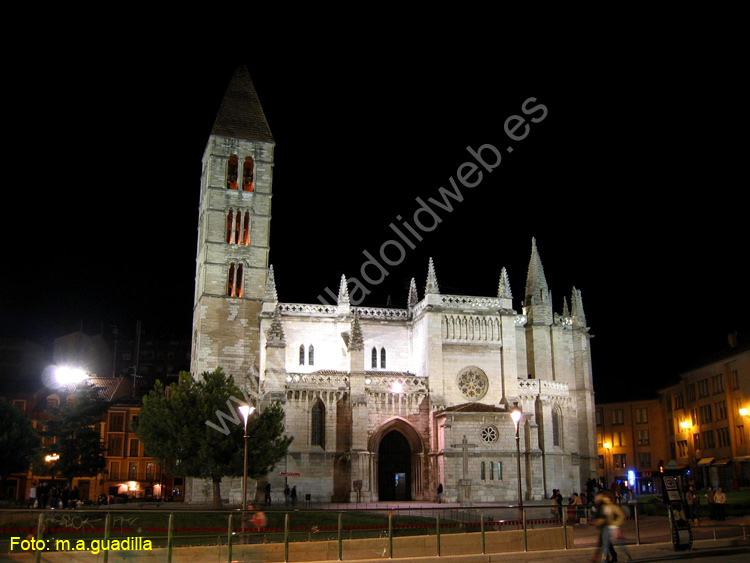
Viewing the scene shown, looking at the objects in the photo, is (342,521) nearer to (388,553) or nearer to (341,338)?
(388,553)

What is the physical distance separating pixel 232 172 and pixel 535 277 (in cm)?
2373

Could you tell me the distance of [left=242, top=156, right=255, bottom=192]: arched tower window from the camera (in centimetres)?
5412

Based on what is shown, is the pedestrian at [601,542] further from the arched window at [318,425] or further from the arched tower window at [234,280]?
the arched tower window at [234,280]

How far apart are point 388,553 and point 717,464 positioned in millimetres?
46728

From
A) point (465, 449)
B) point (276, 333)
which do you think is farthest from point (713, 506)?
point (276, 333)

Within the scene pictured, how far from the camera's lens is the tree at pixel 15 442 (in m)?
48.0

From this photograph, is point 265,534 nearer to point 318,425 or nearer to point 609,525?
point 609,525

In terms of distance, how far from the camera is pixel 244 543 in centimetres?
1658

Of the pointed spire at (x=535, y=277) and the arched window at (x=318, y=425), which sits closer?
the arched window at (x=318, y=425)

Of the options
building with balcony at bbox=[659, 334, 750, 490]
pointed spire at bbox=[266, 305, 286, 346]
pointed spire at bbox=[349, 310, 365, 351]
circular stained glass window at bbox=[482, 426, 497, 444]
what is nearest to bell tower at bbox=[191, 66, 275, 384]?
pointed spire at bbox=[266, 305, 286, 346]

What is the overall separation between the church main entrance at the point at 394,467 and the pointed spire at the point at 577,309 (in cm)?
1721

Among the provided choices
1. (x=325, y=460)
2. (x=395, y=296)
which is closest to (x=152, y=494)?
(x=325, y=460)

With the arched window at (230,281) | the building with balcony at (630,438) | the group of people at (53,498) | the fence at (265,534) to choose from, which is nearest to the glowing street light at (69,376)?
the arched window at (230,281)

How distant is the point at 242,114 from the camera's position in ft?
184
